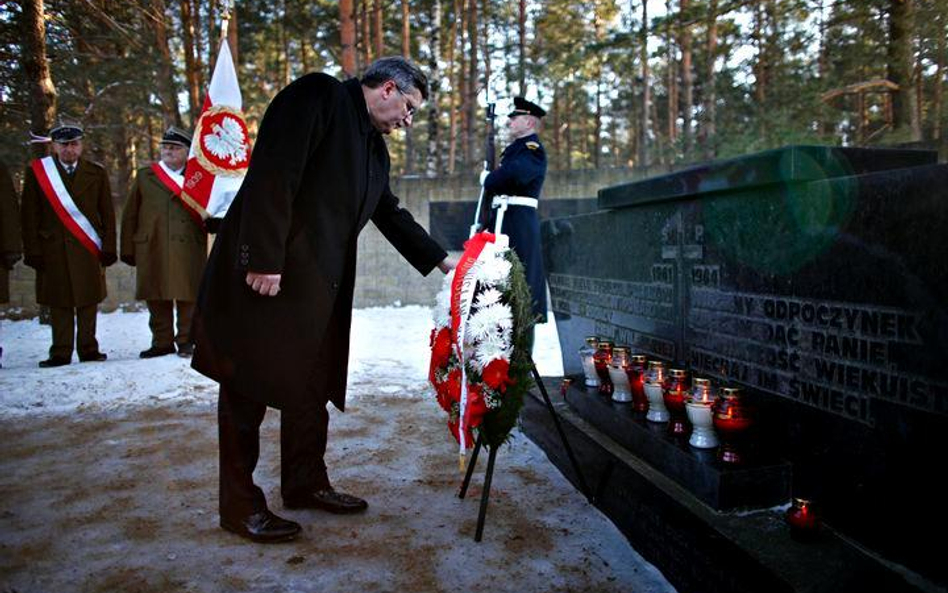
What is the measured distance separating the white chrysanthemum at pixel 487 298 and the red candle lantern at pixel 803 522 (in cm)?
119

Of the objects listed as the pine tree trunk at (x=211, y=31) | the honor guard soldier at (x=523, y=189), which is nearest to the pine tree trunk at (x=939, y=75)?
the honor guard soldier at (x=523, y=189)

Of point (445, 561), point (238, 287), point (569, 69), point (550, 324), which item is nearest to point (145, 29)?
point (569, 69)

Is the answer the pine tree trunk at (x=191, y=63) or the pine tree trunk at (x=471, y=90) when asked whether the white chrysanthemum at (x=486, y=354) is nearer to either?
the pine tree trunk at (x=191, y=63)

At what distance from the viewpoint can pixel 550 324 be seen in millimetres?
8320

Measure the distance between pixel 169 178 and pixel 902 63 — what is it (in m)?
9.26

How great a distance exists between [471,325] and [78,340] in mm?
4891

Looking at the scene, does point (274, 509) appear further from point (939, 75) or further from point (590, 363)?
point (939, 75)

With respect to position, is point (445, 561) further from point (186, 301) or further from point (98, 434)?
point (186, 301)

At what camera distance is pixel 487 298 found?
242 centimetres

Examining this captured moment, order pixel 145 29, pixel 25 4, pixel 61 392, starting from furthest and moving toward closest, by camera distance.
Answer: pixel 145 29
pixel 25 4
pixel 61 392

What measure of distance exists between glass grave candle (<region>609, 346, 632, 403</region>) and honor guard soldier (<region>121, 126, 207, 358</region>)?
4.30 m

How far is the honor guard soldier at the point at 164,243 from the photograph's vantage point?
593cm

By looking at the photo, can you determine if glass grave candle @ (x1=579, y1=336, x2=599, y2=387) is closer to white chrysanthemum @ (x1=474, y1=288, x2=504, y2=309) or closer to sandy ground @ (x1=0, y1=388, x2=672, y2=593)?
sandy ground @ (x1=0, y1=388, x2=672, y2=593)

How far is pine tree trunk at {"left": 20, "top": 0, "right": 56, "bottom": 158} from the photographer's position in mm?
7469
